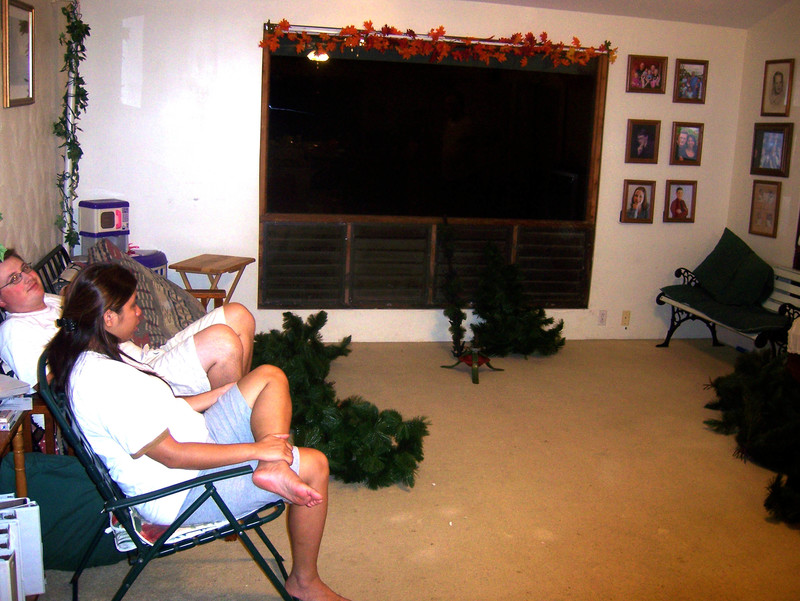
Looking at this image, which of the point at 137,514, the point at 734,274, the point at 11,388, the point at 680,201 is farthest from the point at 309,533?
the point at 680,201

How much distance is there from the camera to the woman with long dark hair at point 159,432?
208 centimetres

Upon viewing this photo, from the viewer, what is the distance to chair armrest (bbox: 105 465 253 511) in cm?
211

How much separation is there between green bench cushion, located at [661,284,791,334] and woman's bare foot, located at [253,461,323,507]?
12.8 ft

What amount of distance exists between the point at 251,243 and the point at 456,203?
159cm

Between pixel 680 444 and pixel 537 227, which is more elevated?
pixel 537 227

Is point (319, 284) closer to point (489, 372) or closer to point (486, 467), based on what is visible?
point (489, 372)

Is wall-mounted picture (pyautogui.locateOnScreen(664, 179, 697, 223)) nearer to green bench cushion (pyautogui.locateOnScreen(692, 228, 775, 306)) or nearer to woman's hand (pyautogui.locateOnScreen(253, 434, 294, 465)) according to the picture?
green bench cushion (pyautogui.locateOnScreen(692, 228, 775, 306))

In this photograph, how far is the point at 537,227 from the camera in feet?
19.6

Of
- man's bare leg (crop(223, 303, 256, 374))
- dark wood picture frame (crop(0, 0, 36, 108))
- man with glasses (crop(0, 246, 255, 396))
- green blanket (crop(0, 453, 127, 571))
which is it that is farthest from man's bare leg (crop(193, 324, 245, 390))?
dark wood picture frame (crop(0, 0, 36, 108))

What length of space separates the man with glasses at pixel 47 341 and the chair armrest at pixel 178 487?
2.62 feet

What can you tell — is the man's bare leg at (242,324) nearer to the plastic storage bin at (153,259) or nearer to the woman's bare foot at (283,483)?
the woman's bare foot at (283,483)

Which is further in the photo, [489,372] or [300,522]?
[489,372]

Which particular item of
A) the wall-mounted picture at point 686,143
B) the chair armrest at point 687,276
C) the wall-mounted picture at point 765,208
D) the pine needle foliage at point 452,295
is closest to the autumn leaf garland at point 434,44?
the wall-mounted picture at point 686,143

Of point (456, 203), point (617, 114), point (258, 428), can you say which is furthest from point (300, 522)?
point (617, 114)
